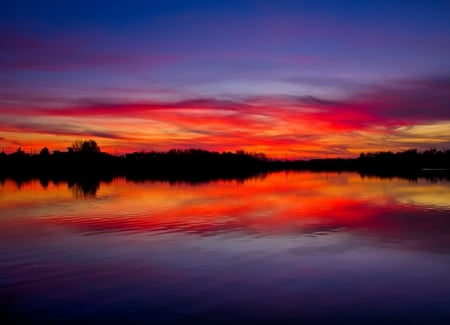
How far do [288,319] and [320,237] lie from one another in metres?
9.52

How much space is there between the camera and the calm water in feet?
29.9

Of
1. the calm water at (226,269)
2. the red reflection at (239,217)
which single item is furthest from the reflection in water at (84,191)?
the calm water at (226,269)

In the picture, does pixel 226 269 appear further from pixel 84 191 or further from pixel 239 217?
pixel 84 191

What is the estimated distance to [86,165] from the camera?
518 ft

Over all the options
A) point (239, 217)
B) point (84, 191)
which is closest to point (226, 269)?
point (239, 217)

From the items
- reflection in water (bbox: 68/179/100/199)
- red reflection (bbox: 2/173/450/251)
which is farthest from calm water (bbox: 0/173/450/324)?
reflection in water (bbox: 68/179/100/199)

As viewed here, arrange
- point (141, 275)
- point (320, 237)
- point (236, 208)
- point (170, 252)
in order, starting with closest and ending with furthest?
point (141, 275) < point (170, 252) < point (320, 237) < point (236, 208)

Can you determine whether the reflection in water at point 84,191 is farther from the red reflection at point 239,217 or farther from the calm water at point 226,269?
the calm water at point 226,269

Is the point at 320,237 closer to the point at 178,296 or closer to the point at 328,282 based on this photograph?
the point at 328,282

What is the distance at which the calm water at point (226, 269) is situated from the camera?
910 centimetres

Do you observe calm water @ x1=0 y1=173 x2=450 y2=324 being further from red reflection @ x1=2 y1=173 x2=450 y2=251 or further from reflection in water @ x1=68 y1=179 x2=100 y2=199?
reflection in water @ x1=68 y1=179 x2=100 y2=199


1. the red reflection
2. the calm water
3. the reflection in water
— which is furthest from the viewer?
the reflection in water

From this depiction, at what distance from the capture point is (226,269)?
12547 mm

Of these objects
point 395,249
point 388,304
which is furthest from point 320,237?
point 388,304
